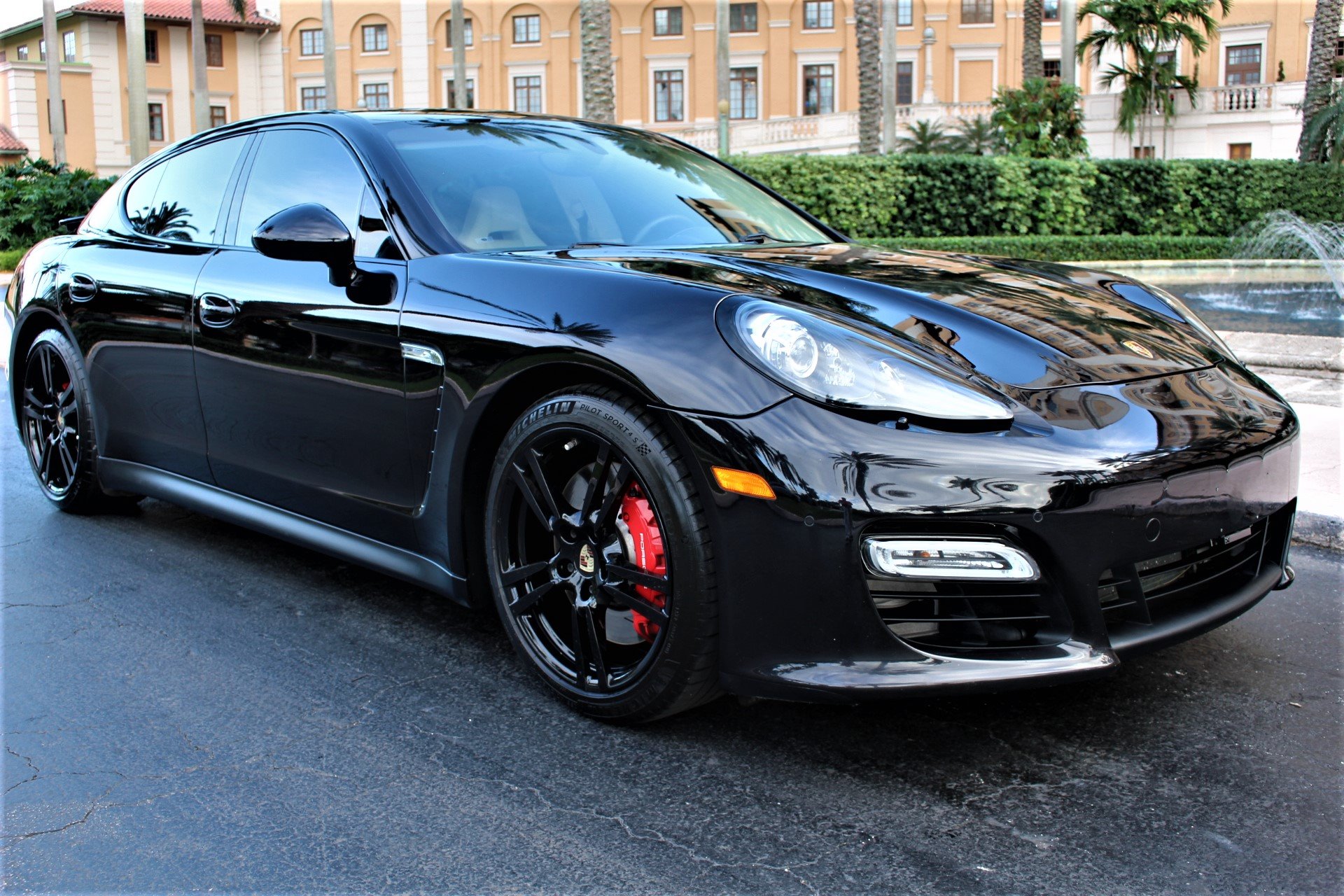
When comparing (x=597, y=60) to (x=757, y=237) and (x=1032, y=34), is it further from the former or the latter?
(x=1032, y=34)

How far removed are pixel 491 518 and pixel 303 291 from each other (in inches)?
38.0

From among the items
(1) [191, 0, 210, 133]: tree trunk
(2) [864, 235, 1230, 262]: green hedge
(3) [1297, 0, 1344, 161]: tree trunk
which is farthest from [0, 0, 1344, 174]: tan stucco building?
(2) [864, 235, 1230, 262]: green hedge

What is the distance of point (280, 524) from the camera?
3.62 metres

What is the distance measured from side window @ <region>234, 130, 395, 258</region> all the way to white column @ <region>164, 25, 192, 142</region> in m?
59.9

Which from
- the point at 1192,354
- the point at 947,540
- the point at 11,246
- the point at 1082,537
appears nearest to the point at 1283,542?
the point at 1192,354

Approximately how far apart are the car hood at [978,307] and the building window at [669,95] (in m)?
53.7

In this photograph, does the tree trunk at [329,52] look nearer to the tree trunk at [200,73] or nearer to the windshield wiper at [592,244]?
the tree trunk at [200,73]

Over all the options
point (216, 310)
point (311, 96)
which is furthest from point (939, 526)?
point (311, 96)

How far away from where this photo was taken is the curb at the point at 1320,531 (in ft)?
14.1

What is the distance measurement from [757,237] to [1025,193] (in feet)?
53.7

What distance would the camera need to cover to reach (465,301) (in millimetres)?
2951

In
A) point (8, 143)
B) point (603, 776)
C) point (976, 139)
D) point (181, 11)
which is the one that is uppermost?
point (181, 11)

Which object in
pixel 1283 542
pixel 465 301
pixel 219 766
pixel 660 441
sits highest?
pixel 465 301

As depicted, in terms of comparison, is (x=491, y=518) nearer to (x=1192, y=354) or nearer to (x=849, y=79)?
(x=1192, y=354)
